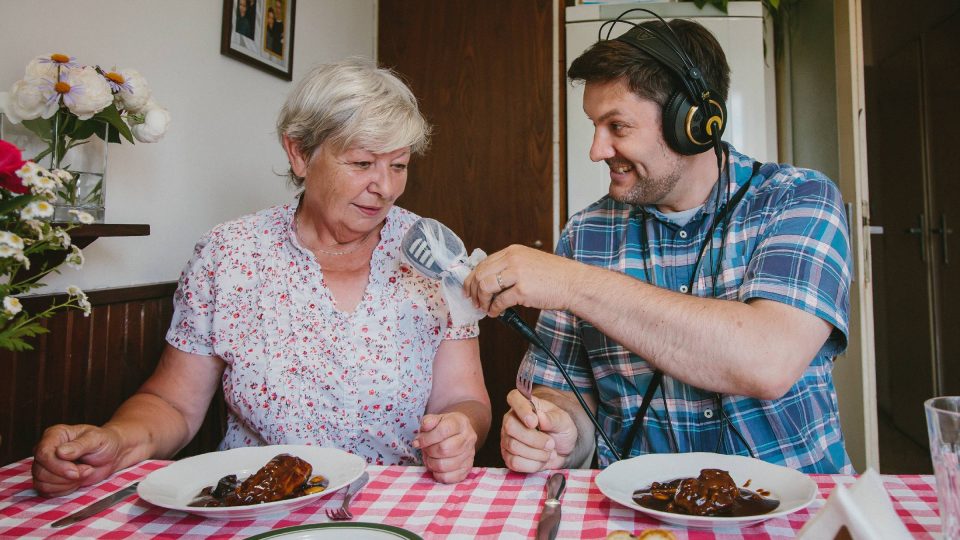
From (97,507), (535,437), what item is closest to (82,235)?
(97,507)

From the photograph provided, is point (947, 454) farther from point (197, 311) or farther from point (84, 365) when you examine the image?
point (84, 365)

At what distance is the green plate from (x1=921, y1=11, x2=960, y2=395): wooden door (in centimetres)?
384

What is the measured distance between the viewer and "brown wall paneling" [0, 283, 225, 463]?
128 cm

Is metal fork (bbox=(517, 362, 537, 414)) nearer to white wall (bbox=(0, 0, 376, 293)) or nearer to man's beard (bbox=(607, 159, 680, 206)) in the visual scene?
man's beard (bbox=(607, 159, 680, 206))

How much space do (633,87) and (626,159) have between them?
5.2 inches

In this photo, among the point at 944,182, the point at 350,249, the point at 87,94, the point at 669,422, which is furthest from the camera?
the point at 944,182

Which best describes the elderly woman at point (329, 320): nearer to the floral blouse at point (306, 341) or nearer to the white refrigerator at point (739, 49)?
the floral blouse at point (306, 341)

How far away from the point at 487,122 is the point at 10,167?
7.59 feet

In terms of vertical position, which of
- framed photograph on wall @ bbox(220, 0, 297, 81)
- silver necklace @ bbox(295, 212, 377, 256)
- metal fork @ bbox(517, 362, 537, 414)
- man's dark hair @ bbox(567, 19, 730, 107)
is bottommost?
metal fork @ bbox(517, 362, 537, 414)

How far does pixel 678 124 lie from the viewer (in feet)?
4.12

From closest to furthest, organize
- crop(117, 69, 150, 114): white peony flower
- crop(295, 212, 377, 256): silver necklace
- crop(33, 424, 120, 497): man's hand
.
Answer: crop(33, 424, 120, 497): man's hand → crop(117, 69, 150, 114): white peony flower → crop(295, 212, 377, 256): silver necklace

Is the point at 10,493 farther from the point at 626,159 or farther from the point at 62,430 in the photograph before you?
the point at 626,159

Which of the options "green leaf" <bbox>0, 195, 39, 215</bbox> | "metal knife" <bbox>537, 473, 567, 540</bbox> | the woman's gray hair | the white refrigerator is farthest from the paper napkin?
the white refrigerator

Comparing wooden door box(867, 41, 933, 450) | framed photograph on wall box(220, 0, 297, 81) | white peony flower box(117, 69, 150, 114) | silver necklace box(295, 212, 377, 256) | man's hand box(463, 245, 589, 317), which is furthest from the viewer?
wooden door box(867, 41, 933, 450)
